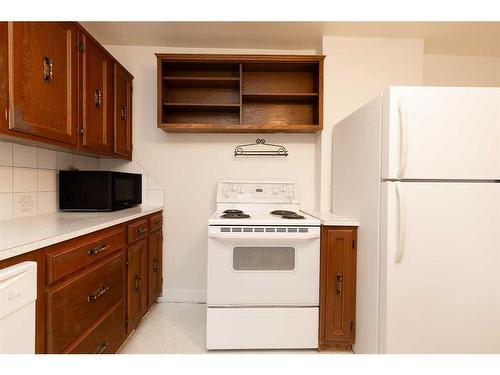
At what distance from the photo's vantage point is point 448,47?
2469 mm

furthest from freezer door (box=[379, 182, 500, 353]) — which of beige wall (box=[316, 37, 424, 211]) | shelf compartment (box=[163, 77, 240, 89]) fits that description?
shelf compartment (box=[163, 77, 240, 89])

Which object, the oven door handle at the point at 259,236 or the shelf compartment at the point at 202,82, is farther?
the shelf compartment at the point at 202,82

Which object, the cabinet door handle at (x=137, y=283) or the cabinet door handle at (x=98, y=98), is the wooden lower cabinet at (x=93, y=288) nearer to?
the cabinet door handle at (x=137, y=283)

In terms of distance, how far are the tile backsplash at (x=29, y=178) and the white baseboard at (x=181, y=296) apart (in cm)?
115

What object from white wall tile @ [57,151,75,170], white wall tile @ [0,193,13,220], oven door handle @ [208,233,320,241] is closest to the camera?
white wall tile @ [0,193,13,220]

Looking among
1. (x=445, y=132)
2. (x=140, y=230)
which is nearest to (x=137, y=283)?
(x=140, y=230)

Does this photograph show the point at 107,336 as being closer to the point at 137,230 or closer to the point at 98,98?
the point at 137,230

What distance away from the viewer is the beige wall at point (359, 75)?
2.36 meters

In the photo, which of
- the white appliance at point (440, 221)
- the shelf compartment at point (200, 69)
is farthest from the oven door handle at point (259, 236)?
the shelf compartment at point (200, 69)

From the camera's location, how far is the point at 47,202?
184 cm

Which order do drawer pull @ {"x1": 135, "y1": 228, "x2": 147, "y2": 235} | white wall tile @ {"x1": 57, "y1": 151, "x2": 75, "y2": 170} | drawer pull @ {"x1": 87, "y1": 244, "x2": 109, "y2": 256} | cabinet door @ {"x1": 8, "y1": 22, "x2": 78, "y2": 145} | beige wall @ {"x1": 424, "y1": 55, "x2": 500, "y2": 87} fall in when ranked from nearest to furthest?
cabinet door @ {"x1": 8, "y1": 22, "x2": 78, "y2": 145} → drawer pull @ {"x1": 87, "y1": 244, "x2": 109, "y2": 256} → drawer pull @ {"x1": 135, "y1": 228, "x2": 147, "y2": 235} → white wall tile @ {"x1": 57, "y1": 151, "x2": 75, "y2": 170} → beige wall @ {"x1": 424, "y1": 55, "x2": 500, "y2": 87}

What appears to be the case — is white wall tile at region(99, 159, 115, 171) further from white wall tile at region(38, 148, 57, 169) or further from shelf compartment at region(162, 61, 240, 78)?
shelf compartment at region(162, 61, 240, 78)

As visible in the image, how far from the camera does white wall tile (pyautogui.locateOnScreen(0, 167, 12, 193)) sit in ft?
4.84

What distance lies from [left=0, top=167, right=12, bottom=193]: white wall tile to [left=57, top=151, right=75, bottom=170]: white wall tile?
18.3 inches
